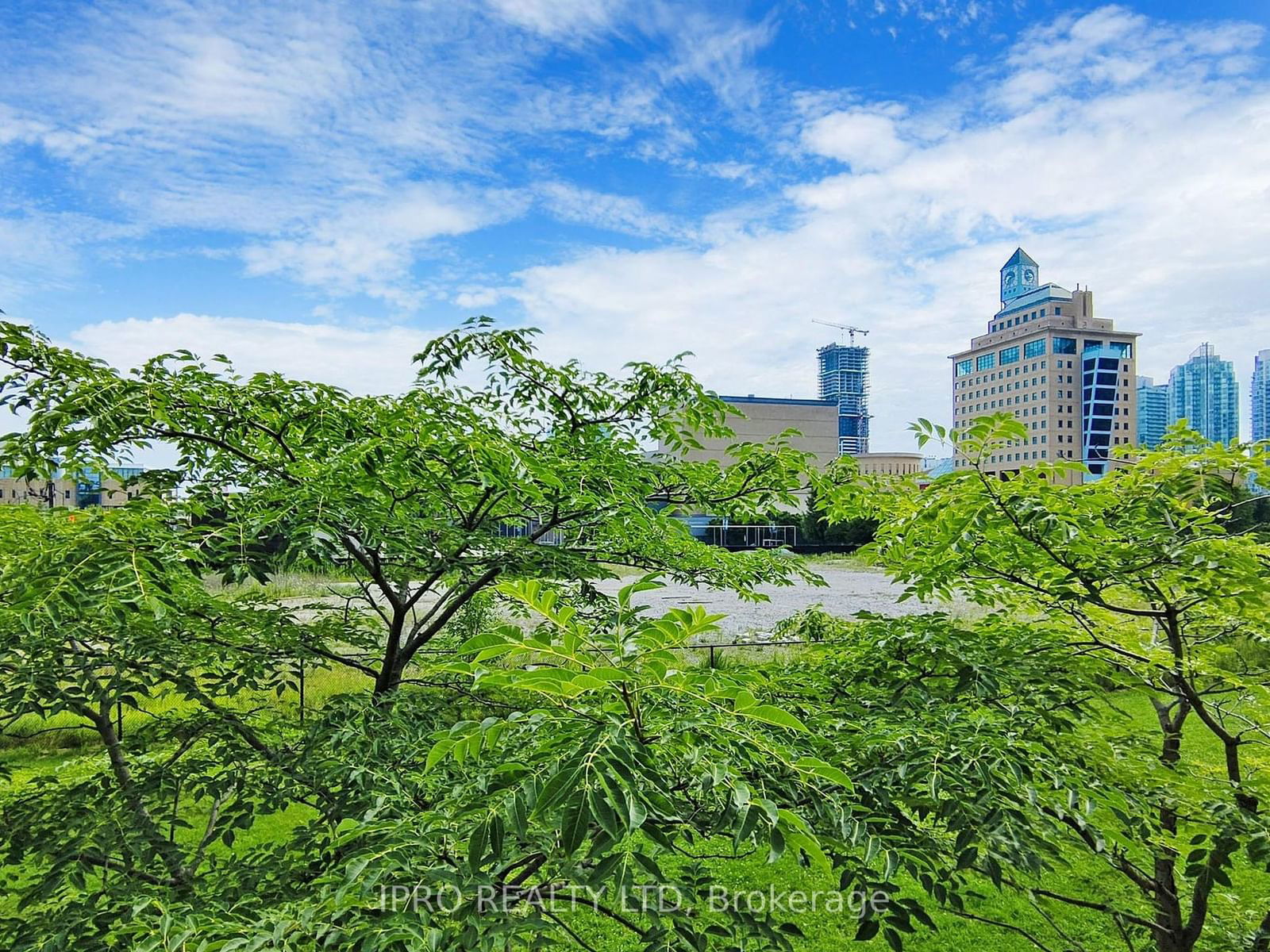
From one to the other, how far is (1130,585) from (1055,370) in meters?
61.5

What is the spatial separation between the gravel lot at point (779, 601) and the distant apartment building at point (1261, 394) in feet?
309

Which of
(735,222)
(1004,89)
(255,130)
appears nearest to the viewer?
(255,130)

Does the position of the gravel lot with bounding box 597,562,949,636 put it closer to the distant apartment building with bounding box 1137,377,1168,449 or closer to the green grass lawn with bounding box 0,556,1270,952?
the green grass lawn with bounding box 0,556,1270,952

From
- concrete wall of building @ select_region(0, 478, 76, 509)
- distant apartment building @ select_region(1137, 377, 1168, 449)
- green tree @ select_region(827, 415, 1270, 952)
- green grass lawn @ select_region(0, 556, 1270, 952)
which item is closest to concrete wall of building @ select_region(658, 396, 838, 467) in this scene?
green grass lawn @ select_region(0, 556, 1270, 952)

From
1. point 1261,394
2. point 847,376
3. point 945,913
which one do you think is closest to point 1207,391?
point 1261,394

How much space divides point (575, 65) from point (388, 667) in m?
4.62

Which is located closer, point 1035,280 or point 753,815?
point 753,815

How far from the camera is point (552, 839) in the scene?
1.28m

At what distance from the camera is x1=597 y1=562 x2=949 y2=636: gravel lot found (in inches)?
512

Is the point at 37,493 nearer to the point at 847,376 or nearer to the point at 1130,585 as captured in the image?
the point at 1130,585

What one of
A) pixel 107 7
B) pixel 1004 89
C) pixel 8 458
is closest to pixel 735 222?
pixel 1004 89

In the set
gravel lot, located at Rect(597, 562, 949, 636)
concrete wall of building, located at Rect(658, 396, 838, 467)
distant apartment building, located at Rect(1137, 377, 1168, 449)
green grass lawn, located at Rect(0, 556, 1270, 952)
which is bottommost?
gravel lot, located at Rect(597, 562, 949, 636)

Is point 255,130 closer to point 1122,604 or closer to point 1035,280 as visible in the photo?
point 1122,604

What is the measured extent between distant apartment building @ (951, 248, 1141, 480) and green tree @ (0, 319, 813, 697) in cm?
5625
